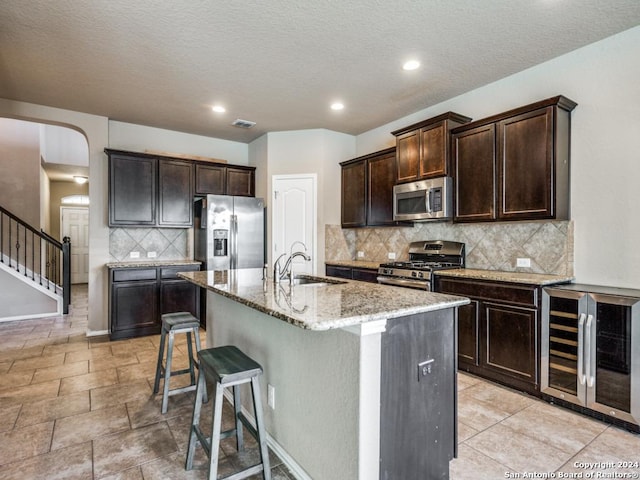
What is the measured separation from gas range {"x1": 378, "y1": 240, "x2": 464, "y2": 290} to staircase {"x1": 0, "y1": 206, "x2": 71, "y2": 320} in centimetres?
504

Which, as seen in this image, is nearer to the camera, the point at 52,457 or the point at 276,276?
the point at 52,457

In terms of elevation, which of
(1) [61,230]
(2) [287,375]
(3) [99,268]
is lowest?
(2) [287,375]

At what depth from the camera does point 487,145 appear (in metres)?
3.42

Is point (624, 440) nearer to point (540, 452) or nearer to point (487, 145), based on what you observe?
point (540, 452)

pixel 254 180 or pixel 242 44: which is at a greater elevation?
pixel 242 44

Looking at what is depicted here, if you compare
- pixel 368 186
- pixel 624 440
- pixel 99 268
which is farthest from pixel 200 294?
pixel 624 440

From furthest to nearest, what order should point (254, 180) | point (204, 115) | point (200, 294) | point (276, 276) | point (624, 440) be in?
point (254, 180), point (200, 294), point (204, 115), point (276, 276), point (624, 440)

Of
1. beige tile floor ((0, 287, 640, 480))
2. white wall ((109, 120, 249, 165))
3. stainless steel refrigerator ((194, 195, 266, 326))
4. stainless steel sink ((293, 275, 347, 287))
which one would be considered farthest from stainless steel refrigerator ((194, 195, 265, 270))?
stainless steel sink ((293, 275, 347, 287))

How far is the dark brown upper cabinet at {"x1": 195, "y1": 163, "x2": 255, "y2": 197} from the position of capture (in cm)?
521

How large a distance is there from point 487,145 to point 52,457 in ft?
13.4

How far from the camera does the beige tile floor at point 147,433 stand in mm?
1995

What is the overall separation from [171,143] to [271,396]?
441 centimetres

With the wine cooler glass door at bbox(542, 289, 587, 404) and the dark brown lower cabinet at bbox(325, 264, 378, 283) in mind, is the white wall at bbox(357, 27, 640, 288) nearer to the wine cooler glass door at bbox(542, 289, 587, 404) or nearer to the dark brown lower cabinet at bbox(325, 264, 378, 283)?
the wine cooler glass door at bbox(542, 289, 587, 404)

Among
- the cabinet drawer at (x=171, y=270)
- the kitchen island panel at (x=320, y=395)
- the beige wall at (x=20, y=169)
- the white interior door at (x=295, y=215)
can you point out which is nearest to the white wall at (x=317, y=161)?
the white interior door at (x=295, y=215)
